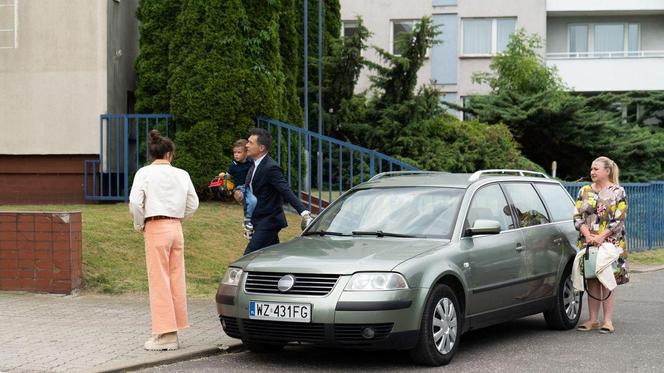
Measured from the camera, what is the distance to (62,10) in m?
16.1

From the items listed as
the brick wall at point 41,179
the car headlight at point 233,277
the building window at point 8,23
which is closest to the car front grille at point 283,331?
the car headlight at point 233,277

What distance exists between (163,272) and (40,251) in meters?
3.47

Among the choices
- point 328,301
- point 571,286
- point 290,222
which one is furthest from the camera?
point 290,222

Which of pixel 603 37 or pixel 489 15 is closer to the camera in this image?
pixel 489 15

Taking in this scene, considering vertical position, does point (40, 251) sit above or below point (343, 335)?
above

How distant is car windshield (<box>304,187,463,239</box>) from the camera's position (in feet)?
28.9

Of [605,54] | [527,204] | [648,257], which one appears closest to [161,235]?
[527,204]

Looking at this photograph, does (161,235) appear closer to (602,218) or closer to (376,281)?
(376,281)

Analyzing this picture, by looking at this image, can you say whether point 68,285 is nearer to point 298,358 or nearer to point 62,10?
point 298,358

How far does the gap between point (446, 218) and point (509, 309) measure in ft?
3.56

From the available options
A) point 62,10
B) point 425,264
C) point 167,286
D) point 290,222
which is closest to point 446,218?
point 425,264

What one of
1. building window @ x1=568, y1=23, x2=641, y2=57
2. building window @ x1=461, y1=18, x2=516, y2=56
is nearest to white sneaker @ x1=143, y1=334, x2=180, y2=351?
building window @ x1=461, y1=18, x2=516, y2=56

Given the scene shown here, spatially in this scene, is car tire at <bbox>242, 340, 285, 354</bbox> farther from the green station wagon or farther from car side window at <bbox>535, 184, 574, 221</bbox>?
car side window at <bbox>535, 184, 574, 221</bbox>

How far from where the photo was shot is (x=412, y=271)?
7.79 meters
